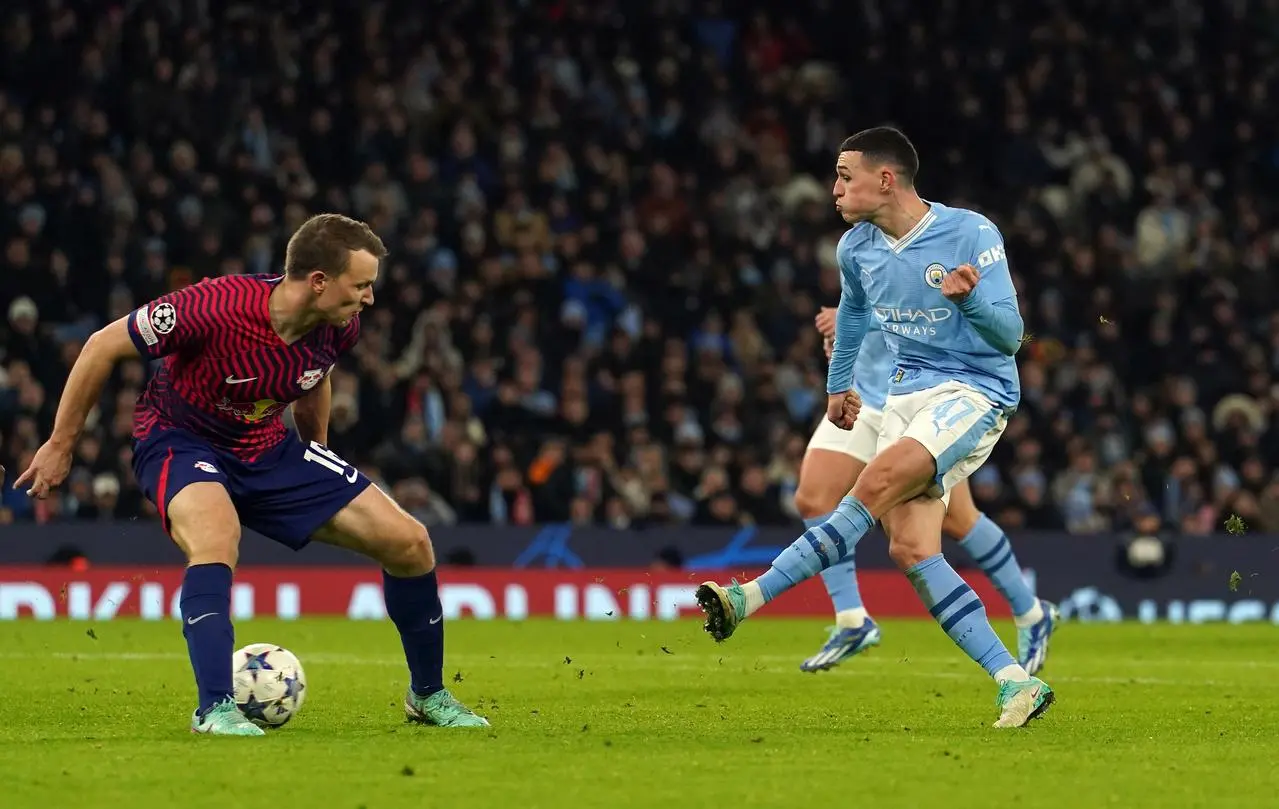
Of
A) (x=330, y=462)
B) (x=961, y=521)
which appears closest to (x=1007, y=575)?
(x=961, y=521)

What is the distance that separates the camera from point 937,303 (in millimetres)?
8023

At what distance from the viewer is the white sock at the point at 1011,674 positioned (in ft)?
24.9

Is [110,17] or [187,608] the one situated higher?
[110,17]

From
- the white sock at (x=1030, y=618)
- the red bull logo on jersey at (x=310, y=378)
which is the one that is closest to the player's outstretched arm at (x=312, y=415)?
the red bull logo on jersey at (x=310, y=378)

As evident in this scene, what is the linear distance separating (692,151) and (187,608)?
15.1 metres

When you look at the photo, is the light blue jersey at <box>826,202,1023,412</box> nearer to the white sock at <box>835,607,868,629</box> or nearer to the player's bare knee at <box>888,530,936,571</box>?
the player's bare knee at <box>888,530,936,571</box>

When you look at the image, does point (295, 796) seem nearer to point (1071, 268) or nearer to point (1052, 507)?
point (1052, 507)

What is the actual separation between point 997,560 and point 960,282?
3.57 metres

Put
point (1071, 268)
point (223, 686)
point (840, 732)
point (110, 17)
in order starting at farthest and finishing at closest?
point (1071, 268)
point (110, 17)
point (840, 732)
point (223, 686)

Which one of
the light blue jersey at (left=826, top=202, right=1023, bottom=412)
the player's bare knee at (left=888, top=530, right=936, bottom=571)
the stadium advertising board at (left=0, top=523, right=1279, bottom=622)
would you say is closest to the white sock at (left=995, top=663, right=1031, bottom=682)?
the player's bare knee at (left=888, top=530, right=936, bottom=571)

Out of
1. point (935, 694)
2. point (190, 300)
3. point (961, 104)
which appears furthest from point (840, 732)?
point (961, 104)

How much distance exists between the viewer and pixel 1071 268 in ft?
69.9

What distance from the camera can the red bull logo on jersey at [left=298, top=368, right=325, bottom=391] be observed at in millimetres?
7371

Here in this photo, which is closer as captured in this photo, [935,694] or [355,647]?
[935,694]
